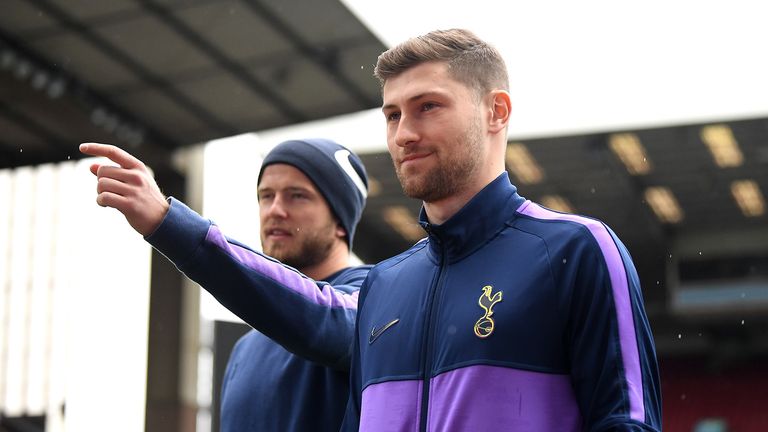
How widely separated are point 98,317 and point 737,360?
18.1 meters

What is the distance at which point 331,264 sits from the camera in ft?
10.9

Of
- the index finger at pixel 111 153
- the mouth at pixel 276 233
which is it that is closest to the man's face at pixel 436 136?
the index finger at pixel 111 153

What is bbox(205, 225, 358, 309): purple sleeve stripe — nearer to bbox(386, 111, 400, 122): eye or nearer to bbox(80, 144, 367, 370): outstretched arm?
bbox(80, 144, 367, 370): outstretched arm

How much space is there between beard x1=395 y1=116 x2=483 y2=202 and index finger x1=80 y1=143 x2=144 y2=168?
0.54 meters

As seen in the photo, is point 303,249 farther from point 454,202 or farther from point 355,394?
point 454,202

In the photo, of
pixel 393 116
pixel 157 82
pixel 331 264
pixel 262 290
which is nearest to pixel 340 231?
pixel 331 264

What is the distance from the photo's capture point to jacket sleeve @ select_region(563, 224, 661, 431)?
2.02 m

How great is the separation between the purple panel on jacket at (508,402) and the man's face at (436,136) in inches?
16.5

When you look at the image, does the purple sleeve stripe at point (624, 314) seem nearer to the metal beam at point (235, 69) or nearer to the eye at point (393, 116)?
the eye at point (393, 116)

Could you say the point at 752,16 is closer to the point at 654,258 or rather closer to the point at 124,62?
the point at 124,62

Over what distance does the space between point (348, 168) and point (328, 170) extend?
0.50 ft

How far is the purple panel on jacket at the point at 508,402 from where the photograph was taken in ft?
6.70

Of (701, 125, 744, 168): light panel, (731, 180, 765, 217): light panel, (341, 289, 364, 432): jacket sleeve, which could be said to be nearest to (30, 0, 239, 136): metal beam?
(701, 125, 744, 168): light panel

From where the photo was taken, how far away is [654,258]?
2316 centimetres
